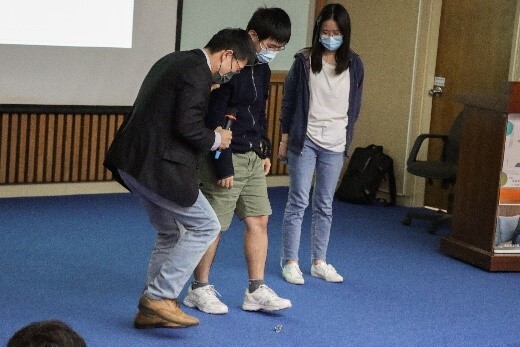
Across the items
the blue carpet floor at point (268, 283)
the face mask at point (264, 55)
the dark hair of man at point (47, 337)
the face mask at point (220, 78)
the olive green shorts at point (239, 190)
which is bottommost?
the blue carpet floor at point (268, 283)

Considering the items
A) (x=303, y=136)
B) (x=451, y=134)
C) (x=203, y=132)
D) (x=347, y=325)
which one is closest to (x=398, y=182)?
(x=451, y=134)

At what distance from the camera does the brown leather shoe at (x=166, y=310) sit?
411 centimetres

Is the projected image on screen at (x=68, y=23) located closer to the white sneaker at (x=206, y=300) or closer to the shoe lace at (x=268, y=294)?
the white sneaker at (x=206, y=300)

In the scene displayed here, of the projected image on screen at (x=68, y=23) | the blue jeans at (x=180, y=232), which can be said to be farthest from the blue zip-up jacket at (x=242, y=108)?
the projected image on screen at (x=68, y=23)

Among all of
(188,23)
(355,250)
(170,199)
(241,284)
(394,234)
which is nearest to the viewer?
(170,199)

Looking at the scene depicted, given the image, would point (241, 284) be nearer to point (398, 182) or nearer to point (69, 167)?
point (69, 167)

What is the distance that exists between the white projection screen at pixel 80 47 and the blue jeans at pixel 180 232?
3.26 m

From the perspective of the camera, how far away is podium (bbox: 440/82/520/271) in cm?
583

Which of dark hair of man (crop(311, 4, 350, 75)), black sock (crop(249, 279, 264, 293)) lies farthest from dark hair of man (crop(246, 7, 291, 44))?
black sock (crop(249, 279, 264, 293))

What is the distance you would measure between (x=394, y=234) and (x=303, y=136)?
1.92 meters

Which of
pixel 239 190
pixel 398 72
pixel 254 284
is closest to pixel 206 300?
pixel 254 284

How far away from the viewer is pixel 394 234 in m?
6.82

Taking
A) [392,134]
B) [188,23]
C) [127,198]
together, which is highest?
[188,23]

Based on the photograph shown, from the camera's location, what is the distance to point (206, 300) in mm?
4516
